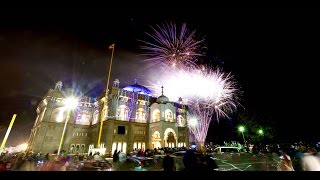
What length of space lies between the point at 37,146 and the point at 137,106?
67.2 feet

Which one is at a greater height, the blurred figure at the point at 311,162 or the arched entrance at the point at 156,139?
the arched entrance at the point at 156,139

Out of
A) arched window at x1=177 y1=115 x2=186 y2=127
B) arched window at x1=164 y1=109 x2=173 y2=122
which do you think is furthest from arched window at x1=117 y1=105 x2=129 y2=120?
arched window at x1=177 y1=115 x2=186 y2=127

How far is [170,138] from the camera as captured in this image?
117ft

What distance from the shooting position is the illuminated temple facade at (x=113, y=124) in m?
34.0

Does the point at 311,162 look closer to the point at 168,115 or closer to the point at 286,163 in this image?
the point at 286,163

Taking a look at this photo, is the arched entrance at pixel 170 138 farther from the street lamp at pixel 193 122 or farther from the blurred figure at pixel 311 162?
the blurred figure at pixel 311 162

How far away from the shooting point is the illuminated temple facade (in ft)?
111

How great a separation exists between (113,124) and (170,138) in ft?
38.6

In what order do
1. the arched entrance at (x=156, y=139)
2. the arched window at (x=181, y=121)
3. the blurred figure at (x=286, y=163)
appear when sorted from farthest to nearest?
1. the arched window at (x=181, y=121)
2. the arched entrance at (x=156, y=139)
3. the blurred figure at (x=286, y=163)

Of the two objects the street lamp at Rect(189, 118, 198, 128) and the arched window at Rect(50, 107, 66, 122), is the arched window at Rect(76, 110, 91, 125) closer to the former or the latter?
the arched window at Rect(50, 107, 66, 122)

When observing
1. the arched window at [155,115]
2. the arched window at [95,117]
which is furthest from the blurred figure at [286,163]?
the arched window at [95,117]

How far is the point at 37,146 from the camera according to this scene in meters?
33.3
